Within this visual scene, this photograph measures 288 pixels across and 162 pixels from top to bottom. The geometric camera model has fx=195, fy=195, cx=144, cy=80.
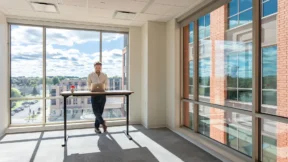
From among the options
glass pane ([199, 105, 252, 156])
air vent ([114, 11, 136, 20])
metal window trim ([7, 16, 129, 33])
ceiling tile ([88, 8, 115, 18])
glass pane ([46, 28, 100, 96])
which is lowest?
glass pane ([199, 105, 252, 156])

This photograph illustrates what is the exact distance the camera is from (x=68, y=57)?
510 cm

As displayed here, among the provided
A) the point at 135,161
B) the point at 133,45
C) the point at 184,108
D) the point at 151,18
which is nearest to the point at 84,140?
the point at 135,161

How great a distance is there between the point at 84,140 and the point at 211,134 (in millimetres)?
2530

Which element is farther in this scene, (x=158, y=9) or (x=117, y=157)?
(x=158, y=9)

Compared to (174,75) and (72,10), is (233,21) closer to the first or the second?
(174,75)

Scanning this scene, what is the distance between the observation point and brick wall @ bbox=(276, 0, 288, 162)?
2393mm

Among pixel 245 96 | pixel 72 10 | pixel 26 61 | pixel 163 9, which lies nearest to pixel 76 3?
pixel 72 10

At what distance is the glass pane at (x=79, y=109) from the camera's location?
5.00 m

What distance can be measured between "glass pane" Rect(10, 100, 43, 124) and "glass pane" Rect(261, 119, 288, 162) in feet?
15.8

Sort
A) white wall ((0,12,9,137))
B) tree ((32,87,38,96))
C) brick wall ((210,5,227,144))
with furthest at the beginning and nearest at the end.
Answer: tree ((32,87,38,96)) → white wall ((0,12,9,137)) → brick wall ((210,5,227,144))

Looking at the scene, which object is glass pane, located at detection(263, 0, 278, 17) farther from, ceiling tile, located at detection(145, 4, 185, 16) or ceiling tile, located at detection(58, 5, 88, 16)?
ceiling tile, located at detection(58, 5, 88, 16)

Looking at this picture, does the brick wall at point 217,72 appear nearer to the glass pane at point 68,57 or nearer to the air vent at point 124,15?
the air vent at point 124,15

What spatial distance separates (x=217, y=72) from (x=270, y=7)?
1.33m

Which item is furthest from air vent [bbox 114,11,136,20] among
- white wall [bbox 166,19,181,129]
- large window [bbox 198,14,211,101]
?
large window [bbox 198,14,211,101]
